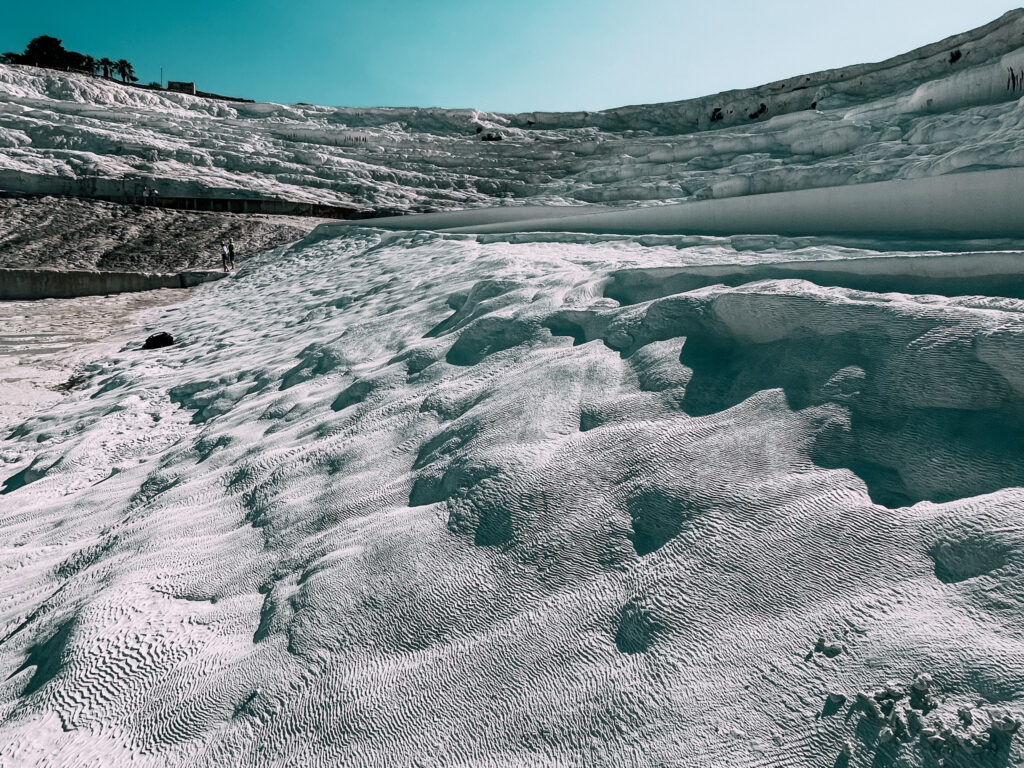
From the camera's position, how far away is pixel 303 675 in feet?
4.85

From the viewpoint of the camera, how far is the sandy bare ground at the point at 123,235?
10.7 meters

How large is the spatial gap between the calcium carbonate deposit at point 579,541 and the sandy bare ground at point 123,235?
8504mm

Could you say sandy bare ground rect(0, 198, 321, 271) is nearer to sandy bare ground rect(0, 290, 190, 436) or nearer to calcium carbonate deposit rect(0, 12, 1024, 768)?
sandy bare ground rect(0, 290, 190, 436)

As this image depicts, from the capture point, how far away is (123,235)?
11.6m

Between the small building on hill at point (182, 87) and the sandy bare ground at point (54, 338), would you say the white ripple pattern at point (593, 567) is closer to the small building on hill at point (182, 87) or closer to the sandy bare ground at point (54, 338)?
the sandy bare ground at point (54, 338)

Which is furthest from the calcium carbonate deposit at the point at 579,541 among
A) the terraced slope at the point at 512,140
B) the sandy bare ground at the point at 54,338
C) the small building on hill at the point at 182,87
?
the small building on hill at the point at 182,87

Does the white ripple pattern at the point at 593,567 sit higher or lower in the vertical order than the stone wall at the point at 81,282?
lower

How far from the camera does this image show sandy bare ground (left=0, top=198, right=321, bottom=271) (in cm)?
1070

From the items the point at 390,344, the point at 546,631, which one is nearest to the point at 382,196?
the point at 390,344

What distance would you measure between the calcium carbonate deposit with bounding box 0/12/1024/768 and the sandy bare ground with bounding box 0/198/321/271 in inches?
335

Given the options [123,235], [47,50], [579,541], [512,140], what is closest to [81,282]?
[123,235]

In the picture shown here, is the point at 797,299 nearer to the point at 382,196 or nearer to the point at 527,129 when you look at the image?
the point at 382,196

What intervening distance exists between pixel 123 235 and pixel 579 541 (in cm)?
1286

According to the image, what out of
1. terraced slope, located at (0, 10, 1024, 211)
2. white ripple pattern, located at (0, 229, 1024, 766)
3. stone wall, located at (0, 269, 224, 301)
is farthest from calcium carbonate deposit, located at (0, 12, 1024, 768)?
stone wall, located at (0, 269, 224, 301)
